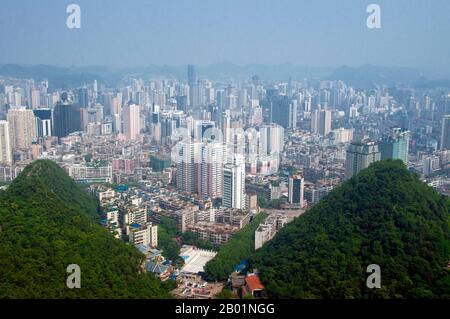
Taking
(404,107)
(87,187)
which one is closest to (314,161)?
(404,107)

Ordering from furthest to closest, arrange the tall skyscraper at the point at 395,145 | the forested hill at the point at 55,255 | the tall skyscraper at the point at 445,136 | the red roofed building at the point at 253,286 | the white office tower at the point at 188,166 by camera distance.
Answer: the tall skyscraper at the point at 445,136 → the tall skyscraper at the point at 395,145 → the white office tower at the point at 188,166 → the red roofed building at the point at 253,286 → the forested hill at the point at 55,255

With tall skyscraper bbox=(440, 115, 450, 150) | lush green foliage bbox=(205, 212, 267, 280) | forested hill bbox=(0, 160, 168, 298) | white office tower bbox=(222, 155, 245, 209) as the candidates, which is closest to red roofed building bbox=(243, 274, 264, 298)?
forested hill bbox=(0, 160, 168, 298)

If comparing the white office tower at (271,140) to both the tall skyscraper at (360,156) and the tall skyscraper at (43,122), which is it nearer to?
the tall skyscraper at (360,156)

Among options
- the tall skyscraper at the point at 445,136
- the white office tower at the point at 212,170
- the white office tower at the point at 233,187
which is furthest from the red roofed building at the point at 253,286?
the tall skyscraper at the point at 445,136

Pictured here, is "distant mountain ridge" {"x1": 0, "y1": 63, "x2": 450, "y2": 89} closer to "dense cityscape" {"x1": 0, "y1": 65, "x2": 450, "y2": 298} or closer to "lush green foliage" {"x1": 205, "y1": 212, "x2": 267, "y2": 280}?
"dense cityscape" {"x1": 0, "y1": 65, "x2": 450, "y2": 298}

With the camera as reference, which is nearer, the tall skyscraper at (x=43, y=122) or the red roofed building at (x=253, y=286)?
the red roofed building at (x=253, y=286)

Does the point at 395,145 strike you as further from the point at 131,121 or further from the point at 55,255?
the point at 131,121
